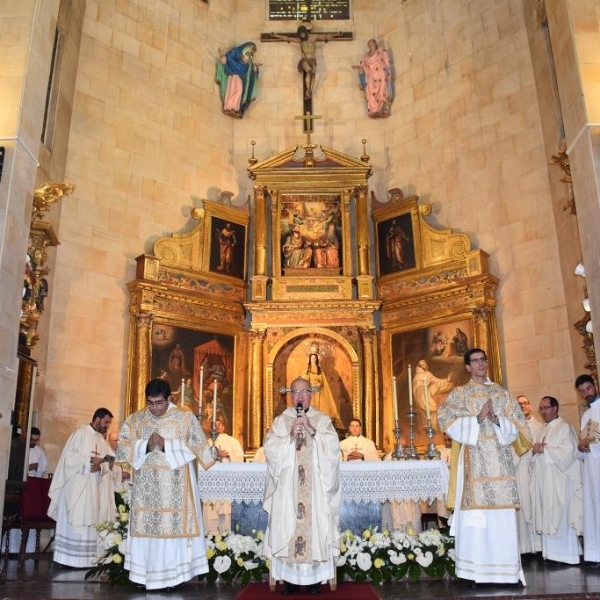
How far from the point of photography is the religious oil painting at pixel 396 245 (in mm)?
12164

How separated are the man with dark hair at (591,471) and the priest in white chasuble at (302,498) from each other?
289cm

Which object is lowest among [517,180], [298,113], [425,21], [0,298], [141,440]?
[141,440]

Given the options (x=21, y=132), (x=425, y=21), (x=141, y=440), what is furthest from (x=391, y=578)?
(x=425, y=21)

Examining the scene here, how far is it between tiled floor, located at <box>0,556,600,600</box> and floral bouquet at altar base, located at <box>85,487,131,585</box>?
12 cm

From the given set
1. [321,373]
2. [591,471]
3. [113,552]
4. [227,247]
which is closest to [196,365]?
[321,373]

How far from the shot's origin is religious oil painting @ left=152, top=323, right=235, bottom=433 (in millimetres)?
11063

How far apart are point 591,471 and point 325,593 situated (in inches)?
131

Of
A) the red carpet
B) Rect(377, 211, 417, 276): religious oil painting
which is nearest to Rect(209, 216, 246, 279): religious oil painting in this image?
Rect(377, 211, 417, 276): religious oil painting

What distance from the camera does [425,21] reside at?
13.8 meters

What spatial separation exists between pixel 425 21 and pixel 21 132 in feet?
30.7

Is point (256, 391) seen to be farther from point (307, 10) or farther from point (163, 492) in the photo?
point (307, 10)

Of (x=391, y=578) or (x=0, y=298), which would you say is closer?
(x=391, y=578)

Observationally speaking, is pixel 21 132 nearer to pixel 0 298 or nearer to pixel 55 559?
pixel 0 298

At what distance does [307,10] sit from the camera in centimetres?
1495
